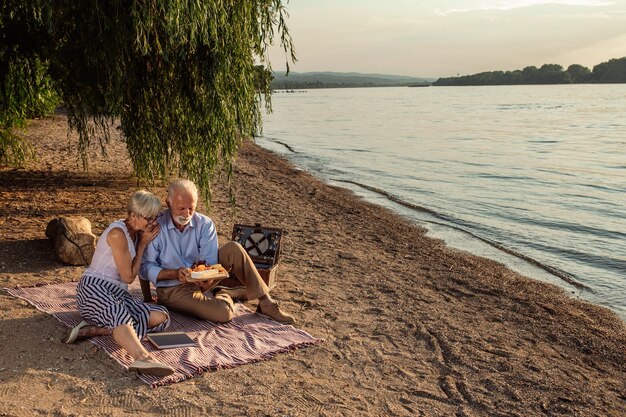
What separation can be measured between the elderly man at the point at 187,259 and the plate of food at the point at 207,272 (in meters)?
0.09

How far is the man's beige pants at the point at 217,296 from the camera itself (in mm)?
5770

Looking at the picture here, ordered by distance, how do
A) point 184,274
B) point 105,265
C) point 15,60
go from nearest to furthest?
point 105,265 < point 184,274 < point 15,60

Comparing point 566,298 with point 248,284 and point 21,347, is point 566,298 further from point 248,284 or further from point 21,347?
point 21,347

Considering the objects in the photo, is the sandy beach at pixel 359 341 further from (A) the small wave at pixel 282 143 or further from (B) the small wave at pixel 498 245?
(A) the small wave at pixel 282 143

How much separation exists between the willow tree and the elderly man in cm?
228

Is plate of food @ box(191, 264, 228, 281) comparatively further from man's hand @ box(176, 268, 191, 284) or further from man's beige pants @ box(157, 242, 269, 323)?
man's beige pants @ box(157, 242, 269, 323)

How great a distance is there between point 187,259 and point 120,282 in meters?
0.71

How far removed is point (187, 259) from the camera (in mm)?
5789

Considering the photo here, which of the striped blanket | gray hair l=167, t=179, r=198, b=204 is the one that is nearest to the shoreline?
the striped blanket

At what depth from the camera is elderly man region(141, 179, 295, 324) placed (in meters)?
5.52

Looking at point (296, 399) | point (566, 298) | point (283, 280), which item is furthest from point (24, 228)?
point (566, 298)

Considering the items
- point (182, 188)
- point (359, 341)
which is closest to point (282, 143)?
point (359, 341)

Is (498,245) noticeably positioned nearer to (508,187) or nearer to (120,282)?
(508,187)

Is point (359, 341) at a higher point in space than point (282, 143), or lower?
higher
